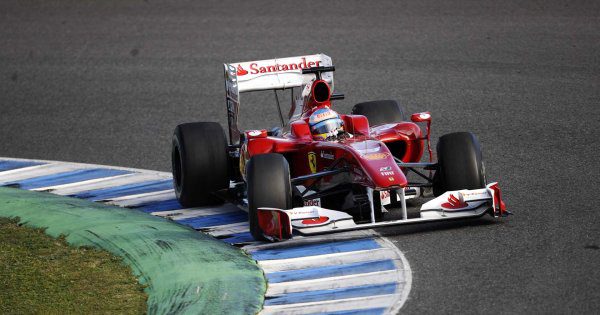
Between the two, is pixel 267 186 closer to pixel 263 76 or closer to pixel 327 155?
pixel 327 155

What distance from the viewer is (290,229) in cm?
990

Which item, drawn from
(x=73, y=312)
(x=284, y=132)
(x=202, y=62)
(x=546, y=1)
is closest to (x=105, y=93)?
(x=202, y=62)

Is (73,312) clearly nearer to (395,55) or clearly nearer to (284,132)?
(284,132)

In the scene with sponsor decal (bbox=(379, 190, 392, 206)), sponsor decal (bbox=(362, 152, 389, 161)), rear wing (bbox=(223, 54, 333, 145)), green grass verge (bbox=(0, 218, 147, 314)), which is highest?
rear wing (bbox=(223, 54, 333, 145))

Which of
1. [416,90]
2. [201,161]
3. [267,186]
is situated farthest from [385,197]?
[416,90]

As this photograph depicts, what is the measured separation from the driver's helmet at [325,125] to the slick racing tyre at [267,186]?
1.17 meters

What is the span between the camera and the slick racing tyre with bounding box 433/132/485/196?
10531 mm

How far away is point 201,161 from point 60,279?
2879 millimetres

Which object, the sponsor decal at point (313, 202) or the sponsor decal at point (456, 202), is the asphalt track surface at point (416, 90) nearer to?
the sponsor decal at point (456, 202)

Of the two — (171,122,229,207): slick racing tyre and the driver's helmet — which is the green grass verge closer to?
(171,122,229,207): slick racing tyre

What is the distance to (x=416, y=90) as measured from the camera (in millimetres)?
17047

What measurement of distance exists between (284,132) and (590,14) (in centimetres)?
982

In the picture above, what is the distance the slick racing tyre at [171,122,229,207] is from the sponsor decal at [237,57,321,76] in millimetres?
837

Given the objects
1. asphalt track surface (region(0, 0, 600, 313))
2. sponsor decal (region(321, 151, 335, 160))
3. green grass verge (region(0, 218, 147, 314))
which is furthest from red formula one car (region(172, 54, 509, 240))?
green grass verge (region(0, 218, 147, 314))
